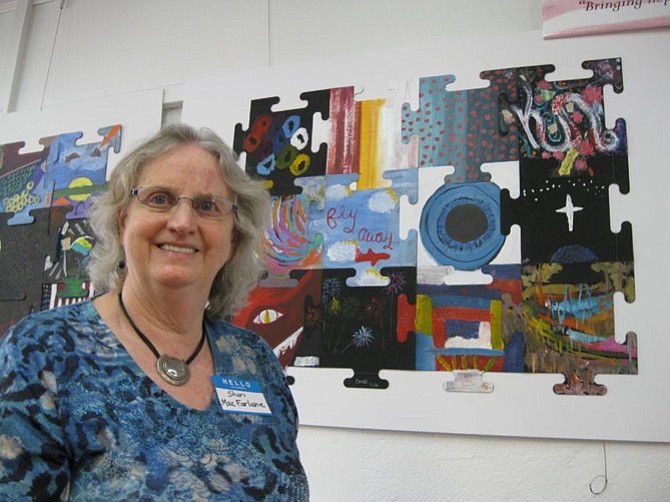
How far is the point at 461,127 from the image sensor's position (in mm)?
2010

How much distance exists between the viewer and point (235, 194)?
1.37m

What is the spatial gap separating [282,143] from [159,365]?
1.23m

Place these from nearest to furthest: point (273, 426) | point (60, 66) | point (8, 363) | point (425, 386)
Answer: point (8, 363), point (273, 426), point (425, 386), point (60, 66)

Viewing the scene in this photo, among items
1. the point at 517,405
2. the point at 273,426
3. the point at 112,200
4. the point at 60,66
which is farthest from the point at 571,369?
the point at 60,66

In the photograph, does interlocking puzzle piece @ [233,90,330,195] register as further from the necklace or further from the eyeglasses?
the necklace

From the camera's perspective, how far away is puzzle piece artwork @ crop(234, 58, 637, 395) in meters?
1.80

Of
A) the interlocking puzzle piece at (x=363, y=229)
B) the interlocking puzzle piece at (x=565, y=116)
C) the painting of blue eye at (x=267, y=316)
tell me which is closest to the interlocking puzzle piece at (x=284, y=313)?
the painting of blue eye at (x=267, y=316)

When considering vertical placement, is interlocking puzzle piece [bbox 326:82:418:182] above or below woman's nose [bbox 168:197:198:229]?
above

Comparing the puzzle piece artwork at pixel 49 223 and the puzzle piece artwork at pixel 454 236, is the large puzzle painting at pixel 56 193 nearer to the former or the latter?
the puzzle piece artwork at pixel 49 223

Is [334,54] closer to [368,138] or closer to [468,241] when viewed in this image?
[368,138]

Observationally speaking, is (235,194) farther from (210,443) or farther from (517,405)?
(517,405)

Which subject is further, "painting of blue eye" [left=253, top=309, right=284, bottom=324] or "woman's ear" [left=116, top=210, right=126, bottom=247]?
"painting of blue eye" [left=253, top=309, right=284, bottom=324]

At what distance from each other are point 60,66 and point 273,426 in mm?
2286

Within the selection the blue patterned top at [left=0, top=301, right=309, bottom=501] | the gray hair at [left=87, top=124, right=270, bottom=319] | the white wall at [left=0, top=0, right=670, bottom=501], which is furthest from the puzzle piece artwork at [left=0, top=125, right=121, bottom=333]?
the blue patterned top at [left=0, top=301, right=309, bottom=501]
